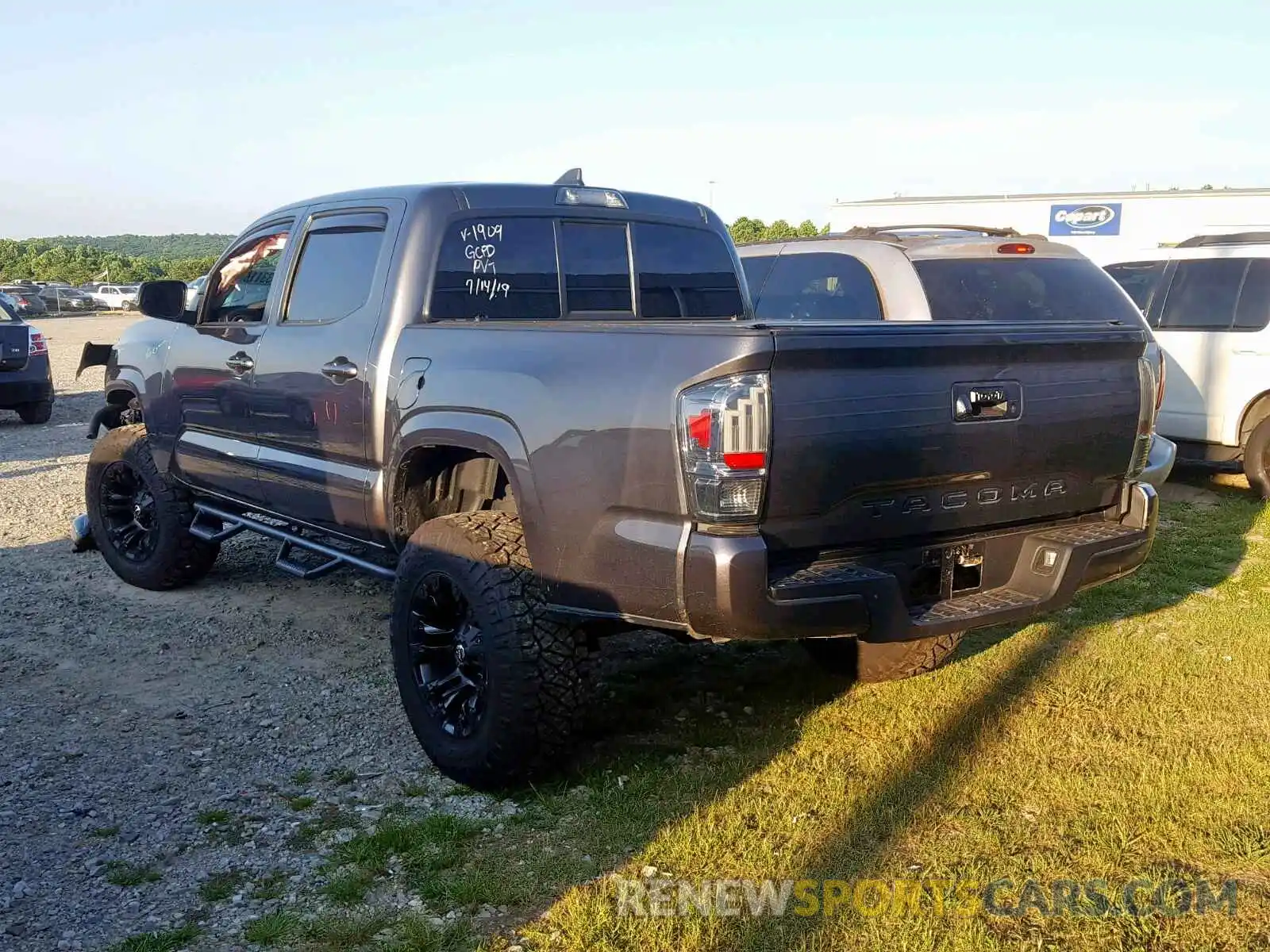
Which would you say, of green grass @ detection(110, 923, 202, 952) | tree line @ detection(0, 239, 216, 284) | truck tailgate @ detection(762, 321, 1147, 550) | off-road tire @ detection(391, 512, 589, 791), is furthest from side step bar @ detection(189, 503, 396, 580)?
tree line @ detection(0, 239, 216, 284)

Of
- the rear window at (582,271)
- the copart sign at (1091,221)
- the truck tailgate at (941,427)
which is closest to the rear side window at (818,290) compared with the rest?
the rear window at (582,271)

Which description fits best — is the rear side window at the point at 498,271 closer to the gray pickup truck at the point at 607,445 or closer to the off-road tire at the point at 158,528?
the gray pickup truck at the point at 607,445

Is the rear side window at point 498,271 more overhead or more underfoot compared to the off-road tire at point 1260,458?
more overhead

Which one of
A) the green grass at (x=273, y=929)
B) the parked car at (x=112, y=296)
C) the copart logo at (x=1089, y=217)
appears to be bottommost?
the parked car at (x=112, y=296)

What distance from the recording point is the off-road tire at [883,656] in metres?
4.75

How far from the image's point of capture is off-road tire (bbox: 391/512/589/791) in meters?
3.68

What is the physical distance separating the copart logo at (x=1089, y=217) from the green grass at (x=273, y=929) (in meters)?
23.0

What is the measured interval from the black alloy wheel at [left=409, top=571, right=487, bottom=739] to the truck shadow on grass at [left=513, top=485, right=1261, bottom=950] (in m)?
0.49

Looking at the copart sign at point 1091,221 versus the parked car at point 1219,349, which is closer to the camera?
the parked car at point 1219,349

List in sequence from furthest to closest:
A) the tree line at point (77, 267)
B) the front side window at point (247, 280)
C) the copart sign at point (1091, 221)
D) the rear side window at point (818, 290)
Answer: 1. the tree line at point (77, 267)
2. the copart sign at point (1091, 221)
3. the rear side window at point (818, 290)
4. the front side window at point (247, 280)

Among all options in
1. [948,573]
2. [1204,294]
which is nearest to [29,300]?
[1204,294]

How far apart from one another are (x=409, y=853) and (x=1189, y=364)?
7.42 metres

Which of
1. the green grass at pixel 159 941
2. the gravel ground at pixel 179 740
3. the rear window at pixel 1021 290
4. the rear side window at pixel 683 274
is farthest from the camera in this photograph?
the rear window at pixel 1021 290

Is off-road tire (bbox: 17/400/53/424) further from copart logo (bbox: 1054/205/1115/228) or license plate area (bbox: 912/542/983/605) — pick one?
copart logo (bbox: 1054/205/1115/228)
